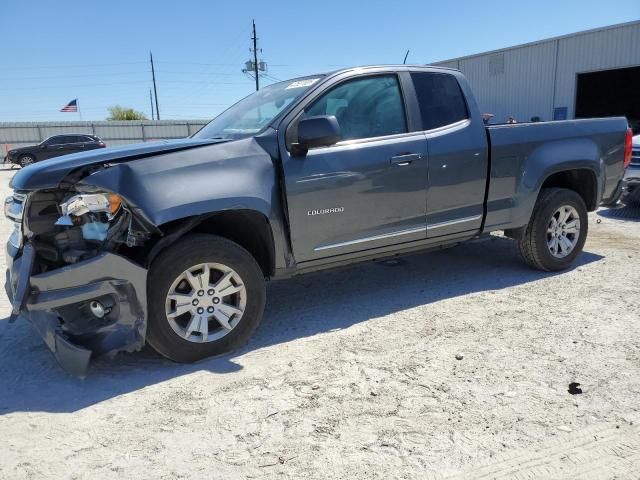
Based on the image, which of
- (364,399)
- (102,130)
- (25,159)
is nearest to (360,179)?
(364,399)

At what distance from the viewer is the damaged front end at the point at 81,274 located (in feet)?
9.93

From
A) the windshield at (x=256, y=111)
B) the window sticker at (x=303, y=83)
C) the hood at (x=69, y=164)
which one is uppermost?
the window sticker at (x=303, y=83)

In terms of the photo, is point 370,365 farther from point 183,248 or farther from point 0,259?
point 0,259

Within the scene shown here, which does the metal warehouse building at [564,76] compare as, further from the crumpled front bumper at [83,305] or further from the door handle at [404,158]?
the crumpled front bumper at [83,305]

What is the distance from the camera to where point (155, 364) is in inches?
135

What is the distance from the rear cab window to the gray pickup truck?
13 millimetres

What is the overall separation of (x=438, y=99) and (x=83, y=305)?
336 centimetres

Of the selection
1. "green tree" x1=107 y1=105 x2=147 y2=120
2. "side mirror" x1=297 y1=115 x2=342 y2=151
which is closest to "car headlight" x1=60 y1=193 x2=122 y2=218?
"side mirror" x1=297 y1=115 x2=342 y2=151

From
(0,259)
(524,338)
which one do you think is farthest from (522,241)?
(0,259)

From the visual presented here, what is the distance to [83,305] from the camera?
318cm

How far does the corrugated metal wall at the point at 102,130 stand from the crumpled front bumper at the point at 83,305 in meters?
31.2

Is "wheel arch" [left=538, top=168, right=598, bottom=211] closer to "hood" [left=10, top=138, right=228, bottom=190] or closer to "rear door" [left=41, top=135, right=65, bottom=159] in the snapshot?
"hood" [left=10, top=138, right=228, bottom=190]

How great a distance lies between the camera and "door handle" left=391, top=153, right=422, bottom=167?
159 inches

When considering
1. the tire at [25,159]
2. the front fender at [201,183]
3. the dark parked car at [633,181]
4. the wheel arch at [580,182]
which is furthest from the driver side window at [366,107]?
the tire at [25,159]
